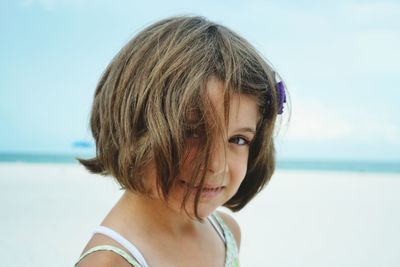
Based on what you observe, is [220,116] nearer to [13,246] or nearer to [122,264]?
[122,264]

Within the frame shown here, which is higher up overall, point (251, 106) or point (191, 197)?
point (251, 106)

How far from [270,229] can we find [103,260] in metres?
3.72

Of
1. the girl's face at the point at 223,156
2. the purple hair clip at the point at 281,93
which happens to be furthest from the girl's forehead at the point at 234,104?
the purple hair clip at the point at 281,93

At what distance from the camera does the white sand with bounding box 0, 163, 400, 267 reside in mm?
3496

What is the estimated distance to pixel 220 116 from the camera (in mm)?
990

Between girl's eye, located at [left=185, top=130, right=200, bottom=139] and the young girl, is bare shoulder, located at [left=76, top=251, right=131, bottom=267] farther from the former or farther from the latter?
girl's eye, located at [left=185, top=130, right=200, bottom=139]

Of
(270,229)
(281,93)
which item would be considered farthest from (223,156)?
(270,229)

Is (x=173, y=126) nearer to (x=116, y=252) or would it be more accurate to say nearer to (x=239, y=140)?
(x=239, y=140)

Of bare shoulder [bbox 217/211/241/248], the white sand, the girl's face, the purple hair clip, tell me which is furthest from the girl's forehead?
the white sand

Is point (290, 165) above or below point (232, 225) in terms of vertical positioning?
below

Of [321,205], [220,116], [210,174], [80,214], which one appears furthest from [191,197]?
[321,205]

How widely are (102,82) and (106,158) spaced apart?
217 mm

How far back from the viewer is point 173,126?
979 mm

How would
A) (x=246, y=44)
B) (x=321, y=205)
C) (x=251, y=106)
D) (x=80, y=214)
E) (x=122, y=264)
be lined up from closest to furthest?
(x=122, y=264), (x=251, y=106), (x=246, y=44), (x=80, y=214), (x=321, y=205)
